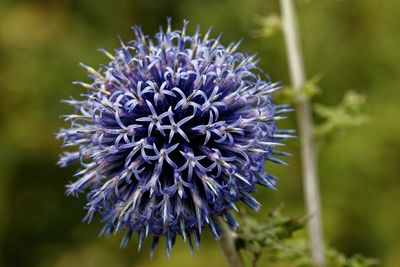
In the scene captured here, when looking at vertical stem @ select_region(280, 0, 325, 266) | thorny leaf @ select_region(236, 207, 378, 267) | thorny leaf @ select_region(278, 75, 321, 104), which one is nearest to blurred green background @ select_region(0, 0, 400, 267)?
vertical stem @ select_region(280, 0, 325, 266)

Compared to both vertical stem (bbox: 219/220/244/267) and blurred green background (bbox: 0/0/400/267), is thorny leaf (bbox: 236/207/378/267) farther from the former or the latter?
blurred green background (bbox: 0/0/400/267)

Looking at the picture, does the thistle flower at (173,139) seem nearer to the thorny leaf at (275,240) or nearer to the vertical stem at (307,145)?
the thorny leaf at (275,240)

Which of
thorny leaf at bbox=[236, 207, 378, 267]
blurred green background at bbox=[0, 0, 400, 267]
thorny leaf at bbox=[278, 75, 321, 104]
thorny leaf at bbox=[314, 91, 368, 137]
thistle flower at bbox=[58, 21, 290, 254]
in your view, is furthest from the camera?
blurred green background at bbox=[0, 0, 400, 267]

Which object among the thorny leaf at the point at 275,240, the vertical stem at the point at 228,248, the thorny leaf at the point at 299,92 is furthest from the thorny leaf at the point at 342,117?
the vertical stem at the point at 228,248

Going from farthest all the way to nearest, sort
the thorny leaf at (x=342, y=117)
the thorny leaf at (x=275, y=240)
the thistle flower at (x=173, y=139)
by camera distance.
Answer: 1. the thorny leaf at (x=342, y=117)
2. the thorny leaf at (x=275, y=240)
3. the thistle flower at (x=173, y=139)

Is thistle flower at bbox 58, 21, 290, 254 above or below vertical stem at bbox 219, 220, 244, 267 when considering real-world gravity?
above

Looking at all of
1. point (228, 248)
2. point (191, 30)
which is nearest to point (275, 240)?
point (228, 248)

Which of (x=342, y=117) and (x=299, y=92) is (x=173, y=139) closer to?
(x=299, y=92)

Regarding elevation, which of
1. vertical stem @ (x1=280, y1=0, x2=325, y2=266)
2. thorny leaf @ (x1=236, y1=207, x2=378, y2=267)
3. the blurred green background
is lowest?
thorny leaf @ (x1=236, y1=207, x2=378, y2=267)
